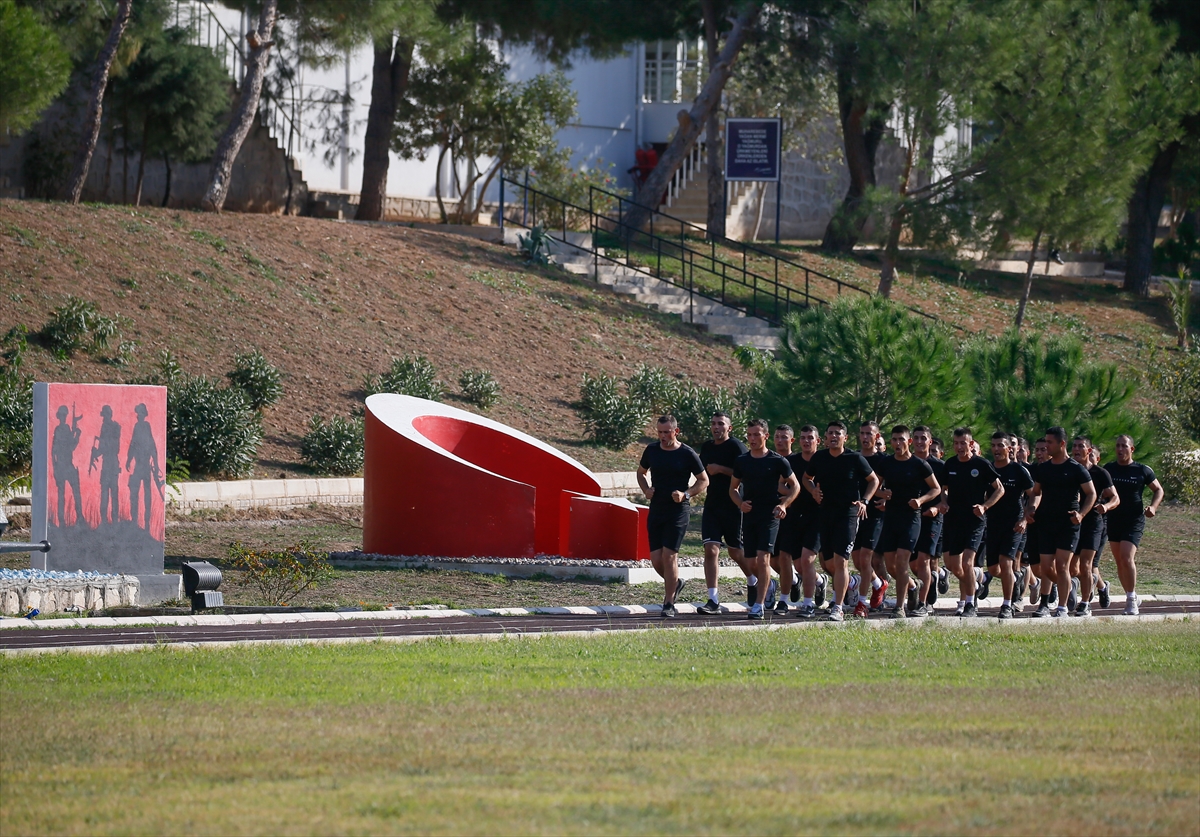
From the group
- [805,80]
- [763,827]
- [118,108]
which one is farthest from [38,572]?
[805,80]

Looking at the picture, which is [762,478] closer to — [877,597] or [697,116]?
[877,597]

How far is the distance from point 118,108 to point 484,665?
22.2 metres

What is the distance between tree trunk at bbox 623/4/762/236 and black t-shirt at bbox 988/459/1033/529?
19368 mm

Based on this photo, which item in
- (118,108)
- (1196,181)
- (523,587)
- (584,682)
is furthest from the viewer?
(1196,181)

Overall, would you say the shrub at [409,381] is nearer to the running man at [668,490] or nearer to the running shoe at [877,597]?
the running man at [668,490]

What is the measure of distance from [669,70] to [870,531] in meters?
33.6

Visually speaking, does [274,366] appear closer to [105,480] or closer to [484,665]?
[105,480]

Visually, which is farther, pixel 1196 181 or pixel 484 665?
pixel 1196 181

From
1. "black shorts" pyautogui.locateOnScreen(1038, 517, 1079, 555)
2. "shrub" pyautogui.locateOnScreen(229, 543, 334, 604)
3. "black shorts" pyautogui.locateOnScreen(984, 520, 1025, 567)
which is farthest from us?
"black shorts" pyautogui.locateOnScreen(984, 520, 1025, 567)

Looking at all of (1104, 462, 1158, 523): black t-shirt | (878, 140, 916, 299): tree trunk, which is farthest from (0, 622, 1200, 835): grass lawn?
(878, 140, 916, 299): tree trunk

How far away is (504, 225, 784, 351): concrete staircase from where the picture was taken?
28250mm

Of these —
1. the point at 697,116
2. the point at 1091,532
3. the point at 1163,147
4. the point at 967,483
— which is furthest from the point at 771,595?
the point at 1163,147

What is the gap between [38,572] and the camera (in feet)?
38.9

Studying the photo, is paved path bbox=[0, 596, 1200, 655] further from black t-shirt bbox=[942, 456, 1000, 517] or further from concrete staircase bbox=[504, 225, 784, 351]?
concrete staircase bbox=[504, 225, 784, 351]
